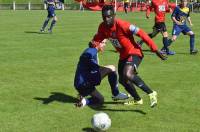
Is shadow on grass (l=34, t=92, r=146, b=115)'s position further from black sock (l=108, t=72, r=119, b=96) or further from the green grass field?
black sock (l=108, t=72, r=119, b=96)

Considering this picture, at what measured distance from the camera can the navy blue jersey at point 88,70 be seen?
944 cm

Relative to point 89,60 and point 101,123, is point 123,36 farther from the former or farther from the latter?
point 101,123

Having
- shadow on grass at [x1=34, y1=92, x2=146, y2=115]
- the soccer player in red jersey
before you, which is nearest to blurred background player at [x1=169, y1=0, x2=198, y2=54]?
shadow on grass at [x1=34, y1=92, x2=146, y2=115]

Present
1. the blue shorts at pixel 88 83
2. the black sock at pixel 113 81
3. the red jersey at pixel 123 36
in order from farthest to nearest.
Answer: the black sock at pixel 113 81, the blue shorts at pixel 88 83, the red jersey at pixel 123 36

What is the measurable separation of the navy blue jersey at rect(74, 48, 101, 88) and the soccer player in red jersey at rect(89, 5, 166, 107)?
0.26 metres

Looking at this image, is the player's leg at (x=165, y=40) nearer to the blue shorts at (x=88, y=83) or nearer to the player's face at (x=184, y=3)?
the player's face at (x=184, y=3)

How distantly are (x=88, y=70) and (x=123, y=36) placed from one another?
103cm

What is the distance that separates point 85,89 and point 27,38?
44.3 ft

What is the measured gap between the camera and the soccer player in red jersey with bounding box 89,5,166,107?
8.98 metres

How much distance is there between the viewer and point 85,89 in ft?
31.6

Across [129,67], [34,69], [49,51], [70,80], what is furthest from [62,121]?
[49,51]

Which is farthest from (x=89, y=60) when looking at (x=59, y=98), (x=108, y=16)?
(x=59, y=98)

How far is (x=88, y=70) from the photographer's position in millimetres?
9562

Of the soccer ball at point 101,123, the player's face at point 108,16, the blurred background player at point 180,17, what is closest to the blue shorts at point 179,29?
the blurred background player at point 180,17
